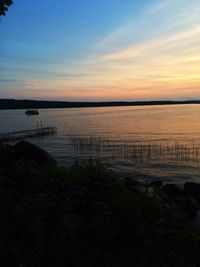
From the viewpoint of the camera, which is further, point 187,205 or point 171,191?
point 171,191

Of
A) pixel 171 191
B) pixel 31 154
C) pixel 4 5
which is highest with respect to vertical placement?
pixel 4 5

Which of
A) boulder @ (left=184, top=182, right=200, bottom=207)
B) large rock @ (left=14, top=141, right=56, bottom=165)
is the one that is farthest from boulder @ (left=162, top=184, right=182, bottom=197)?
large rock @ (left=14, top=141, right=56, bottom=165)

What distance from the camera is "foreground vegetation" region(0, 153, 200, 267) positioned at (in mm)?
7098

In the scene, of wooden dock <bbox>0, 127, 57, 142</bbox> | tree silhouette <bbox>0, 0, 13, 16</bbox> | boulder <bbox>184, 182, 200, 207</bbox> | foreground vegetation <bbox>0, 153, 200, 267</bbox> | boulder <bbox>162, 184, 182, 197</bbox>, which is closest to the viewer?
foreground vegetation <bbox>0, 153, 200, 267</bbox>

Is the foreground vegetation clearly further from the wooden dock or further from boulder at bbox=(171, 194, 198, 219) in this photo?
the wooden dock

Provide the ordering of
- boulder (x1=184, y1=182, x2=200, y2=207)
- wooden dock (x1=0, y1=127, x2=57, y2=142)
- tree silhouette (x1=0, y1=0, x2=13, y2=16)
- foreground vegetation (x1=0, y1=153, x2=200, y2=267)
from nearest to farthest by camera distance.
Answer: foreground vegetation (x1=0, y1=153, x2=200, y2=267)
tree silhouette (x1=0, y1=0, x2=13, y2=16)
boulder (x1=184, y1=182, x2=200, y2=207)
wooden dock (x1=0, y1=127, x2=57, y2=142)

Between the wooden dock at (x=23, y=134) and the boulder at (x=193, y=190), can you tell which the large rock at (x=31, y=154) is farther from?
the wooden dock at (x=23, y=134)

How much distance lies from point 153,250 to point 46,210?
2.74 m

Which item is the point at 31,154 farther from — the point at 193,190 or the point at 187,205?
the point at 193,190

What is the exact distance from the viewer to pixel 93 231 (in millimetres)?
7961

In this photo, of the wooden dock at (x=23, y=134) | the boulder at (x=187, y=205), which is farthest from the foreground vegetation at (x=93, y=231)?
the wooden dock at (x=23, y=134)

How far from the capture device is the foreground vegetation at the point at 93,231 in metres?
7.10

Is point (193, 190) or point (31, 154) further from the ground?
point (31, 154)

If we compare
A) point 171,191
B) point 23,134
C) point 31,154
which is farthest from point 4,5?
point 23,134
